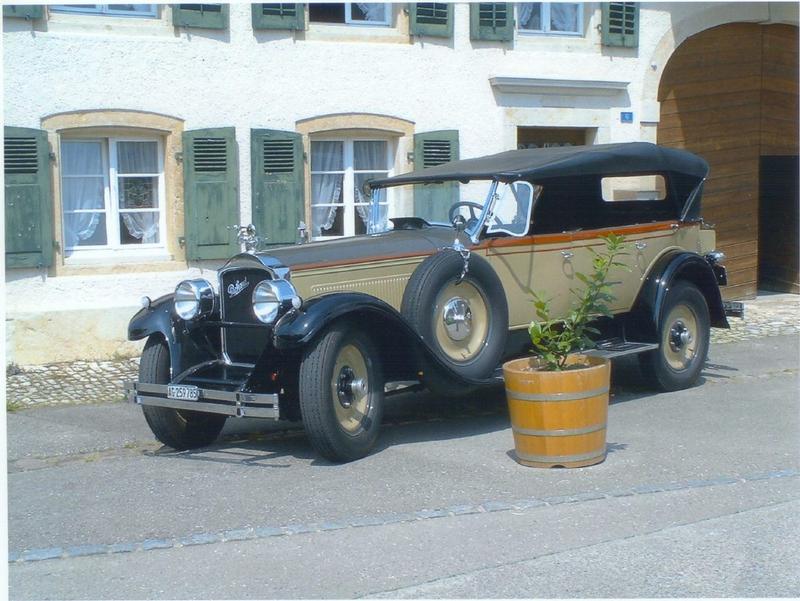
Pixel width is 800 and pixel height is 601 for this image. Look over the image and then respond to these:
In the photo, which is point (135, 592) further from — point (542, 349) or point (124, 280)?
point (124, 280)

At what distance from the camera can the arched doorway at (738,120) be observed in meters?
14.4

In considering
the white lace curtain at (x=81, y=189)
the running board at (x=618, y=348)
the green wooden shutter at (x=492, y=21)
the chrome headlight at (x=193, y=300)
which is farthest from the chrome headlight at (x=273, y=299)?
the green wooden shutter at (x=492, y=21)

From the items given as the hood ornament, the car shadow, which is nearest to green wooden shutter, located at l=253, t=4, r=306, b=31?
the car shadow

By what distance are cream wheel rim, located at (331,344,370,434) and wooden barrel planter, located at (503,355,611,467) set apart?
96 cm

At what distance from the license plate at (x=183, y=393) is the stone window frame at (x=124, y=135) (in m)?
4.48

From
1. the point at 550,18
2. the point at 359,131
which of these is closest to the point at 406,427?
the point at 359,131

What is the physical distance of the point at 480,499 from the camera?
6.02 m

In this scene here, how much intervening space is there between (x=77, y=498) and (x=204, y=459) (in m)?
1.05

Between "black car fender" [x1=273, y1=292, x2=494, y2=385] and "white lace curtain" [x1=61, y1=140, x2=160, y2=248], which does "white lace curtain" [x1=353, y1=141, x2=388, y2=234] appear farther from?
"black car fender" [x1=273, y1=292, x2=494, y2=385]

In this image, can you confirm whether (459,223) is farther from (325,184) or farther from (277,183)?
(325,184)

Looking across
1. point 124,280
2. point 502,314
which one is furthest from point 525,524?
point 124,280

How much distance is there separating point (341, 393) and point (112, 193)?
5.33 metres

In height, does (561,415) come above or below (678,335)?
below

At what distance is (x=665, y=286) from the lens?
8.98m
